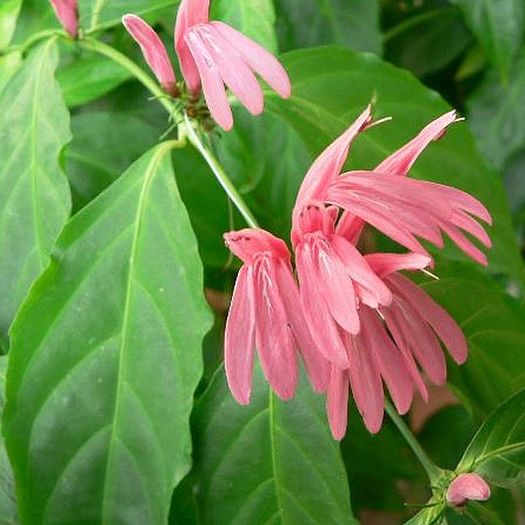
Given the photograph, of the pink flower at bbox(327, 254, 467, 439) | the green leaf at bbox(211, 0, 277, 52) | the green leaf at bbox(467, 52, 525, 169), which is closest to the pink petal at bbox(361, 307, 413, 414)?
the pink flower at bbox(327, 254, 467, 439)

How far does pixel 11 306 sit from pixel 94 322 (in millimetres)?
79

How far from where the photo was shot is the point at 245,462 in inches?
18.3

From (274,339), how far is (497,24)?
17.2 inches

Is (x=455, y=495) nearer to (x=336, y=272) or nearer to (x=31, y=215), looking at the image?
(x=336, y=272)

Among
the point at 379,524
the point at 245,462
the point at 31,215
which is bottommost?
the point at 379,524

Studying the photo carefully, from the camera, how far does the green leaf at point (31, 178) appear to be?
516mm

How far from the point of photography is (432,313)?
1.24ft

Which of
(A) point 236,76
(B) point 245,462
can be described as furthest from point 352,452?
(A) point 236,76

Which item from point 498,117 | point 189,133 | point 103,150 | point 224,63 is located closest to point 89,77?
point 103,150

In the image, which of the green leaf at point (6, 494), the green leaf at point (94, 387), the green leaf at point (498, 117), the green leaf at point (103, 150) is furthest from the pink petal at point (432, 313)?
the green leaf at point (498, 117)

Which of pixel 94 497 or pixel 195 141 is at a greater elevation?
pixel 195 141

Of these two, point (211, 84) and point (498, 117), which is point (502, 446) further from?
point (498, 117)

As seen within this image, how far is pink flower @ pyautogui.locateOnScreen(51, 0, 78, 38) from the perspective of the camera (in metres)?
0.53

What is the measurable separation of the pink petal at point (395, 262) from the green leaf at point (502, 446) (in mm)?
105
